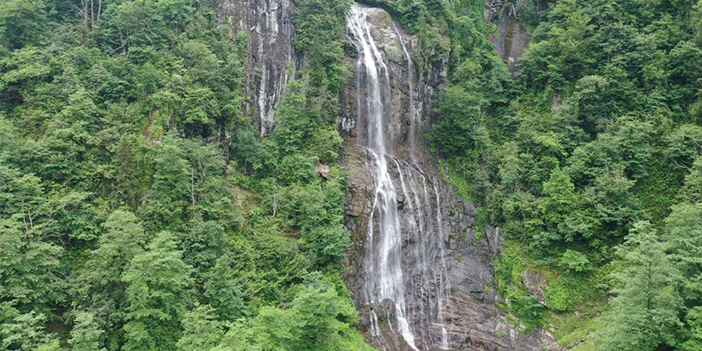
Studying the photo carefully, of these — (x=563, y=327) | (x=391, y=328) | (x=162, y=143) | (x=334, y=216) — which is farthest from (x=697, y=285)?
(x=162, y=143)

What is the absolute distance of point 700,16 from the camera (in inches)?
1054

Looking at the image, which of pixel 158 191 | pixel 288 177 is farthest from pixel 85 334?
pixel 288 177

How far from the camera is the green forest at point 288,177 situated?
16281 mm

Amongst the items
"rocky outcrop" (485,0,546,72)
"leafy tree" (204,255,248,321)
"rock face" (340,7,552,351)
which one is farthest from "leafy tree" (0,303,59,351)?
"rocky outcrop" (485,0,546,72)

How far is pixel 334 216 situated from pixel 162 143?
9.65 meters

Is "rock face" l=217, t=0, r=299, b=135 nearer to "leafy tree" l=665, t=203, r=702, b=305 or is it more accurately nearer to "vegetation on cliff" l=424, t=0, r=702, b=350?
"vegetation on cliff" l=424, t=0, r=702, b=350

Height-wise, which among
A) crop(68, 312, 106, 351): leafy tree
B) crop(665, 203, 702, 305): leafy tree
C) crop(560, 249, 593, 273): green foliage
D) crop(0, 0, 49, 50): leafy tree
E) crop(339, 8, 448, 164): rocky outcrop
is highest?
crop(0, 0, 49, 50): leafy tree

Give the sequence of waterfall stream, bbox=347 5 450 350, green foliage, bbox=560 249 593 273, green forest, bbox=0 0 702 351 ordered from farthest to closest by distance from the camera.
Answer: waterfall stream, bbox=347 5 450 350 → green foliage, bbox=560 249 593 273 → green forest, bbox=0 0 702 351

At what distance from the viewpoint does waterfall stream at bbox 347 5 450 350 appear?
23891mm

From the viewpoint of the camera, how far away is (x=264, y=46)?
98.5 feet

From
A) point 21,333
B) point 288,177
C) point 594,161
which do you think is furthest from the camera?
point 288,177

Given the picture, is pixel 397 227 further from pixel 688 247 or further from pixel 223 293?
pixel 688 247

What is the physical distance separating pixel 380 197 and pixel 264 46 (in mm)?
13550

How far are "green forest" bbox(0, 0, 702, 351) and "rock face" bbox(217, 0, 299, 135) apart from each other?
1.03 metres
